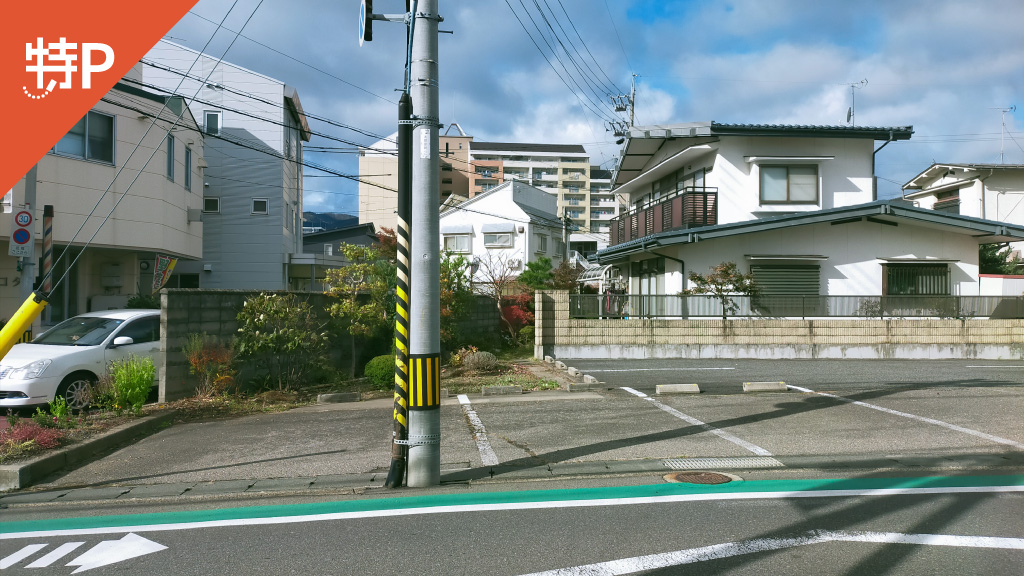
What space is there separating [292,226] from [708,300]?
69.7ft

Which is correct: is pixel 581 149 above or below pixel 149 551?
above

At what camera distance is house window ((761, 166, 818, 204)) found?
808 inches

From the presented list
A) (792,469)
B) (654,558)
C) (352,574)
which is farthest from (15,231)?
(792,469)

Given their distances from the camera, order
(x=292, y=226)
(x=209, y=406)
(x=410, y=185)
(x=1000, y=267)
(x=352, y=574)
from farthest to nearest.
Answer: (x=292, y=226) < (x=1000, y=267) < (x=209, y=406) < (x=410, y=185) < (x=352, y=574)

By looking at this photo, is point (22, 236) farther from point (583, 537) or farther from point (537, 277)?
point (537, 277)

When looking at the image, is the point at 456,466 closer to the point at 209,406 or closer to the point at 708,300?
the point at 209,406

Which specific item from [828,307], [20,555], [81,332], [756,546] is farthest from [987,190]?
[20,555]

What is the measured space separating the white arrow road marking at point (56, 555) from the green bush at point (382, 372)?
22.4ft

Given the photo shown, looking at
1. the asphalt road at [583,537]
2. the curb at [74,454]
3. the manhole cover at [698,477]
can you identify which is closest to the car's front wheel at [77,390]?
the curb at [74,454]

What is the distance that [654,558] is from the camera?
3.85 m

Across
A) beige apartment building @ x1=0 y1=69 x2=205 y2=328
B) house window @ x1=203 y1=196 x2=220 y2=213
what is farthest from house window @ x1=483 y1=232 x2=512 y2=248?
beige apartment building @ x1=0 y1=69 x2=205 y2=328

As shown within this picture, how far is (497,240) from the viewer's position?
37.7m

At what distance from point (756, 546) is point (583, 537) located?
1119mm

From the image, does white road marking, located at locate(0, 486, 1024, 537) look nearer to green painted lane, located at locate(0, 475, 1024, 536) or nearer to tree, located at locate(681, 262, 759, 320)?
green painted lane, located at locate(0, 475, 1024, 536)
